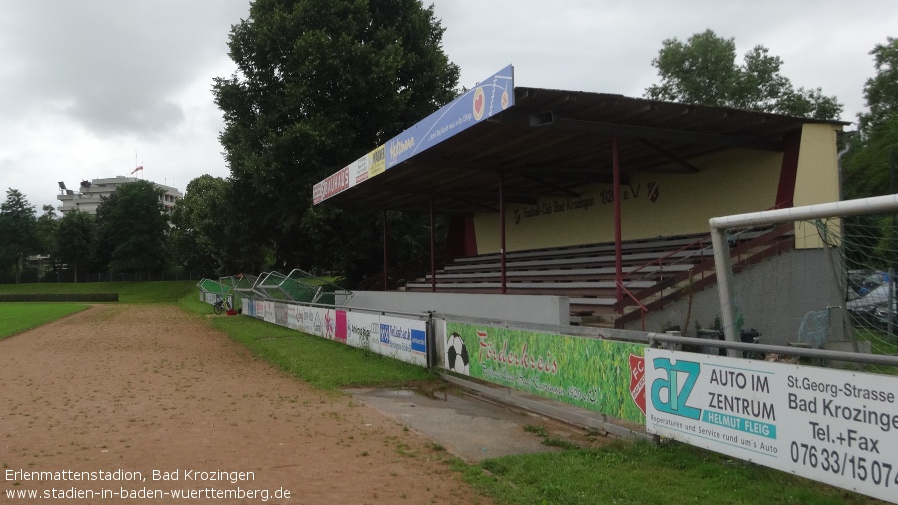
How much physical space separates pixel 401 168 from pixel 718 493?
48.8 feet

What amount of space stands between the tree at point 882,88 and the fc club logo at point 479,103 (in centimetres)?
3416

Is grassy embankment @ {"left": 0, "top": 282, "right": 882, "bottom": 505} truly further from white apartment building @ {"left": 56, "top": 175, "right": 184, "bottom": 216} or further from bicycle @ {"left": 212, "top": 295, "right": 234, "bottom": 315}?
white apartment building @ {"left": 56, "top": 175, "right": 184, "bottom": 216}

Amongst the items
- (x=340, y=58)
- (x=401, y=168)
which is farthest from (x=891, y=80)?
(x=401, y=168)

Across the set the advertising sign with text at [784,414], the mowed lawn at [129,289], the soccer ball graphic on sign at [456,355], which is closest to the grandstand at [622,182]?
the soccer ball graphic on sign at [456,355]

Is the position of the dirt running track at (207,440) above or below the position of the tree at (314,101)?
below

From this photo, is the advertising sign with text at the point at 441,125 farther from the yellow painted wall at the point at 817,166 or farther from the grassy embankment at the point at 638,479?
the yellow painted wall at the point at 817,166

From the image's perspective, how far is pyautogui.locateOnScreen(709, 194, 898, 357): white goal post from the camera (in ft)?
18.7

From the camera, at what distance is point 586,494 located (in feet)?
19.2

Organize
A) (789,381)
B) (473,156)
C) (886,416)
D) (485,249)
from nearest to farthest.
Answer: (886,416)
(789,381)
(473,156)
(485,249)

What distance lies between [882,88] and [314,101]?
32.0 meters

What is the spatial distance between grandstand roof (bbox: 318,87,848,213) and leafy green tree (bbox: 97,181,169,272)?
68835 mm

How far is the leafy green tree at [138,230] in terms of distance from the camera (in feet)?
276

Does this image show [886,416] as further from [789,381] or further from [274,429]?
[274,429]

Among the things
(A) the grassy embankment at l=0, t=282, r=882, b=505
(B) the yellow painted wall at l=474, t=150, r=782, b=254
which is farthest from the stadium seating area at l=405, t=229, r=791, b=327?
(A) the grassy embankment at l=0, t=282, r=882, b=505
